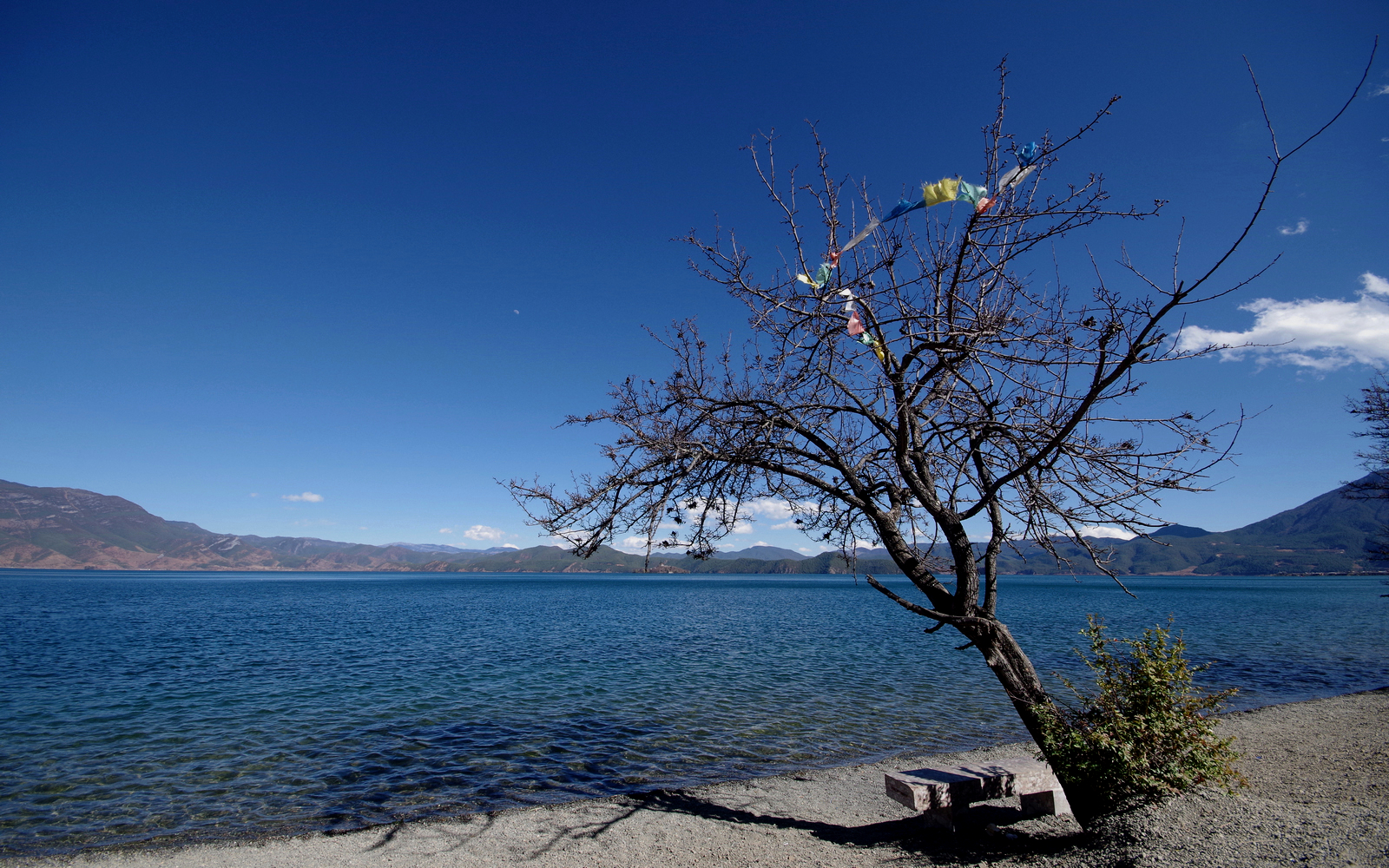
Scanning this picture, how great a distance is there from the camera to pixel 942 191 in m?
4.36

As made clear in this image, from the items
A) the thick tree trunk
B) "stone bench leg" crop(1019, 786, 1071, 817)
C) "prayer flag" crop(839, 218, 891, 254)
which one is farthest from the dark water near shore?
"prayer flag" crop(839, 218, 891, 254)

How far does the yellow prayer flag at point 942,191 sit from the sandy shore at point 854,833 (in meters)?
5.03

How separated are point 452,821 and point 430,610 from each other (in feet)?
174

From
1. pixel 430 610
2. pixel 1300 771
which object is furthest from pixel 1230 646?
pixel 430 610

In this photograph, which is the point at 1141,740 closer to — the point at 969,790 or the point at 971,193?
the point at 969,790

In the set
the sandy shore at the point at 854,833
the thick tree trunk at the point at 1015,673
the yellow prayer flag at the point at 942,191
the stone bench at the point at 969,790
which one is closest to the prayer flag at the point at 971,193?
the yellow prayer flag at the point at 942,191

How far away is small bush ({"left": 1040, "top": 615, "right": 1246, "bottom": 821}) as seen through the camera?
17.4 ft

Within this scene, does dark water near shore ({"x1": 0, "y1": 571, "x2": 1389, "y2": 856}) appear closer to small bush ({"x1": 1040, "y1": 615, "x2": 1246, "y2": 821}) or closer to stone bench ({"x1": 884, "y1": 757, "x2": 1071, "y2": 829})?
stone bench ({"x1": 884, "y1": 757, "x2": 1071, "y2": 829})

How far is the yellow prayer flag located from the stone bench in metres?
6.20

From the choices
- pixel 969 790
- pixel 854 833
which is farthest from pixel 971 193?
pixel 854 833

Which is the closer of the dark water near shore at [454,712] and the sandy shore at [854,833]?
the sandy shore at [854,833]

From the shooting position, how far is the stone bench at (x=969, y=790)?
22.8 feet

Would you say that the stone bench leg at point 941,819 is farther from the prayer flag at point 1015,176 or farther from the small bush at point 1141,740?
the prayer flag at point 1015,176

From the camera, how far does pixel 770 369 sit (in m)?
6.01
